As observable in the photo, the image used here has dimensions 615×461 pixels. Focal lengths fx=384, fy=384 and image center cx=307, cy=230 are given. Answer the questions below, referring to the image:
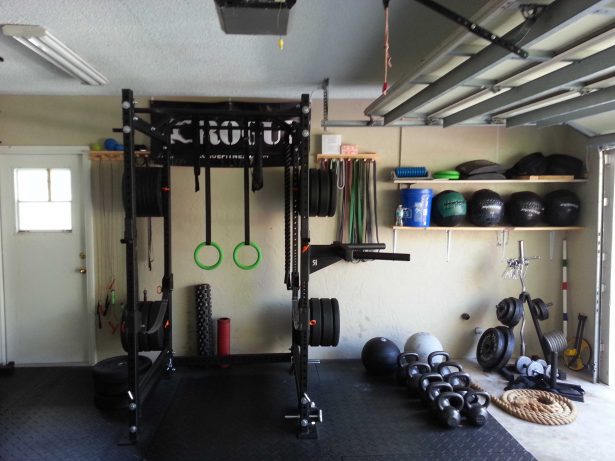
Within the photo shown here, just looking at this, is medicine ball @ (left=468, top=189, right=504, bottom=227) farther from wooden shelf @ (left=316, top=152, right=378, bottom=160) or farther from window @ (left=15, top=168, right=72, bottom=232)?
window @ (left=15, top=168, right=72, bottom=232)

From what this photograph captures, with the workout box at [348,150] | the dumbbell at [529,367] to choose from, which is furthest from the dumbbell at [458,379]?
the workout box at [348,150]

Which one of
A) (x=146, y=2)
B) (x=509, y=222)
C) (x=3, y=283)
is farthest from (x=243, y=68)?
(x=3, y=283)

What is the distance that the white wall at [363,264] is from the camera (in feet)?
12.1

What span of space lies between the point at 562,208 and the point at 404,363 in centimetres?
207

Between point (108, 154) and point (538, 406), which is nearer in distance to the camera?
point (538, 406)

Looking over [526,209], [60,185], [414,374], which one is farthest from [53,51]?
[526,209]

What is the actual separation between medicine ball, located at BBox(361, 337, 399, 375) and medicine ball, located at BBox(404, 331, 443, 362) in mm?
152

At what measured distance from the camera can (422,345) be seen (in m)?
3.51

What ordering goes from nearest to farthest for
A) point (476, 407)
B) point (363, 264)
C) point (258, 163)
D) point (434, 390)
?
point (476, 407) < point (434, 390) < point (258, 163) < point (363, 264)

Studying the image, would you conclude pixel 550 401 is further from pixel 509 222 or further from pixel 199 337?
pixel 199 337

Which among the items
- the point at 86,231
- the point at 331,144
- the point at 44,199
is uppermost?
the point at 331,144

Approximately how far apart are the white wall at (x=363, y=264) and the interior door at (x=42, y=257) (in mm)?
306

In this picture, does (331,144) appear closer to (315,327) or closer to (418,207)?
(418,207)

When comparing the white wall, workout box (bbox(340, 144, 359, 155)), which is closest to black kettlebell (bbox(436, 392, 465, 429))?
the white wall
